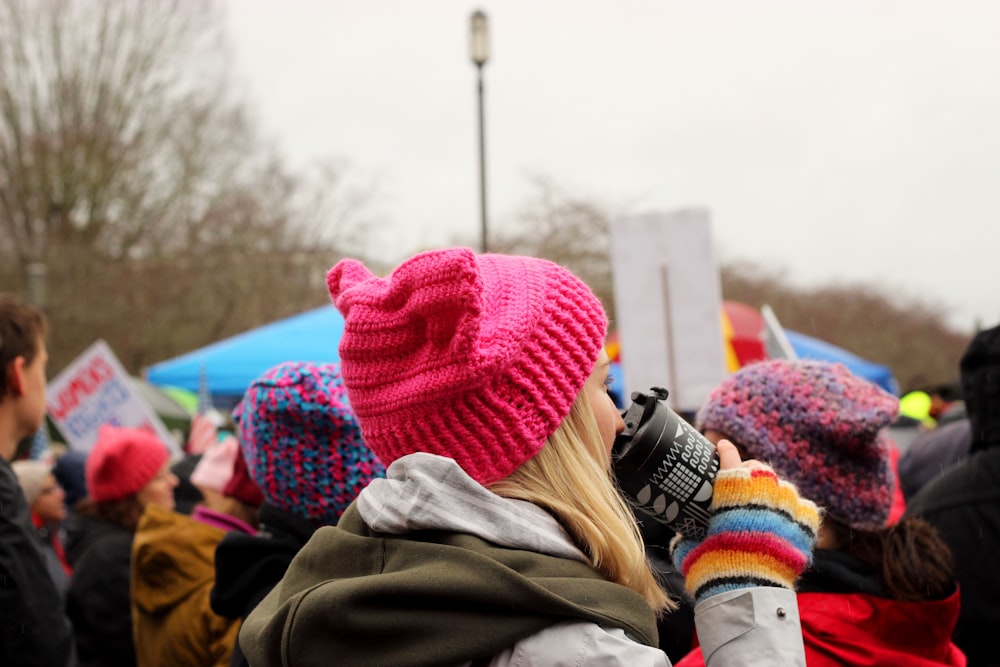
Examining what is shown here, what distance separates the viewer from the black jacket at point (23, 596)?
2.61 metres

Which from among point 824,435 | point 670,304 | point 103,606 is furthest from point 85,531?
point 824,435

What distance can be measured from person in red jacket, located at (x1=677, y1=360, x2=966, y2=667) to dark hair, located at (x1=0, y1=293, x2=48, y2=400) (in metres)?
2.10

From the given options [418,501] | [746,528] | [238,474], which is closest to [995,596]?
[746,528]

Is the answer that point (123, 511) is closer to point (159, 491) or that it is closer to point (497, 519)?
point (159, 491)

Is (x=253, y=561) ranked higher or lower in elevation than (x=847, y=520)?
lower

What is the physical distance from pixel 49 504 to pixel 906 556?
4.53 metres

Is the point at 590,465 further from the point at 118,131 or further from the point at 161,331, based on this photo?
the point at 118,131

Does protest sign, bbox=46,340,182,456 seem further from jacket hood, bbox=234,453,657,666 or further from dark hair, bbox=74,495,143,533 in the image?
jacket hood, bbox=234,453,657,666

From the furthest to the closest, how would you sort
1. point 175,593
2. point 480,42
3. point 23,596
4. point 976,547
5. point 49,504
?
point 480,42 → point 49,504 → point 175,593 → point 23,596 → point 976,547

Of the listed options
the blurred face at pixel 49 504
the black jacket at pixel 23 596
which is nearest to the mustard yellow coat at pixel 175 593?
the black jacket at pixel 23 596

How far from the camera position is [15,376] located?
3.08 metres

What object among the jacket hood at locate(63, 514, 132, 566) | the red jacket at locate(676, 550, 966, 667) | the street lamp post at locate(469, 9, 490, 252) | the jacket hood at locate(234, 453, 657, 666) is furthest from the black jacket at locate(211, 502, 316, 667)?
the street lamp post at locate(469, 9, 490, 252)

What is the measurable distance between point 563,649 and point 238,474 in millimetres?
2008

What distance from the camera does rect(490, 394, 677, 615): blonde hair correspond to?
1.47 meters
